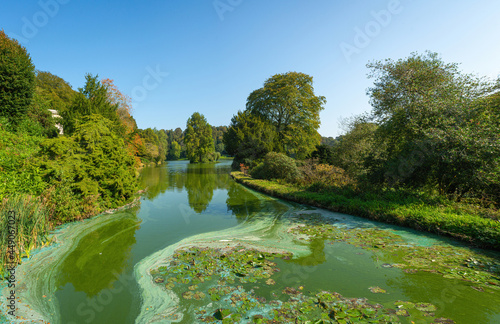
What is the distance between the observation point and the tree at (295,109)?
27078 millimetres

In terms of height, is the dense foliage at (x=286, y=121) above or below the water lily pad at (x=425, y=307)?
above

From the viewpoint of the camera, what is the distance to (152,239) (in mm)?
7590

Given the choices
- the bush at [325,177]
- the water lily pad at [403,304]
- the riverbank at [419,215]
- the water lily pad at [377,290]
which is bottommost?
the water lily pad at [377,290]

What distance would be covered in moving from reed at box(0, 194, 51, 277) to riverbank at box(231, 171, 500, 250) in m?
10.8

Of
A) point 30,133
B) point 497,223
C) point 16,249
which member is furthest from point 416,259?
point 30,133

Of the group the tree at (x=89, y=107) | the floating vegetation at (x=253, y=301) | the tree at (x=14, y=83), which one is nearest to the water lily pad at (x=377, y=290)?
the floating vegetation at (x=253, y=301)

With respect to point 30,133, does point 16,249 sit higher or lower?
lower

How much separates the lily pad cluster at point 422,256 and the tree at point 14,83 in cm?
1712

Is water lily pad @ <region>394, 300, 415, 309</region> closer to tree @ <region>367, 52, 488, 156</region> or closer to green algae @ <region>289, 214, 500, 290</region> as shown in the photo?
green algae @ <region>289, 214, 500, 290</region>

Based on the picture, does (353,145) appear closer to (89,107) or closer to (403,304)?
(403,304)

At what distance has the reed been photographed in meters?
5.10

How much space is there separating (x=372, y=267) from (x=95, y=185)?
10.4 m

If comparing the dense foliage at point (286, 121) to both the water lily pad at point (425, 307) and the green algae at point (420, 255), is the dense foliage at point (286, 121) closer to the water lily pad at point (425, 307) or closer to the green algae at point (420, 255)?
the green algae at point (420, 255)

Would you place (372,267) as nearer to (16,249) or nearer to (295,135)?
(16,249)
